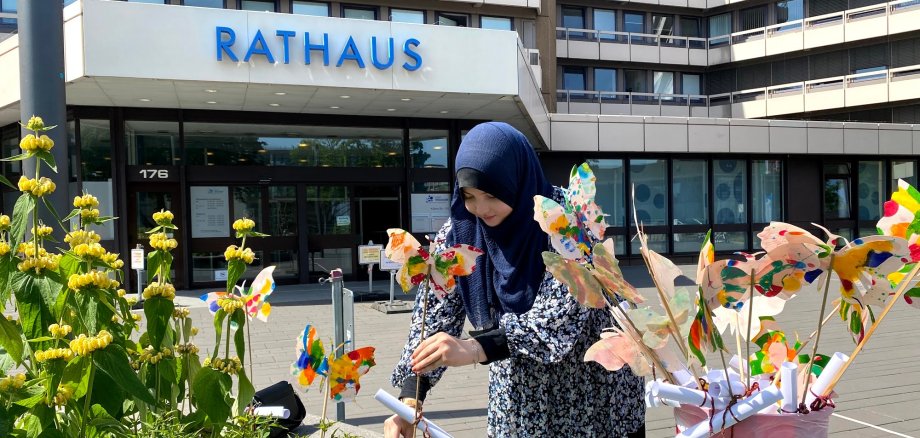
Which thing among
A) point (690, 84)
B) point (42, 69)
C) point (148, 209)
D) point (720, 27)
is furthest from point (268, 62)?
point (720, 27)

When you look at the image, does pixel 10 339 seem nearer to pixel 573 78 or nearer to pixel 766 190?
pixel 766 190

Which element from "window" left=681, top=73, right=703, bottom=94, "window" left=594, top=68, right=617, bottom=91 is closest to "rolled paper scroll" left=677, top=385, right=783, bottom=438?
"window" left=594, top=68, right=617, bottom=91

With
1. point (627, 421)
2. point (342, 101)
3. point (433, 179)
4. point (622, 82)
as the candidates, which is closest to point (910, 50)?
point (622, 82)

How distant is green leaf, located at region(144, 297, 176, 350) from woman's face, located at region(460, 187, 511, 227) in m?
0.78

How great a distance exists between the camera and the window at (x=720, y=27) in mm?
29031

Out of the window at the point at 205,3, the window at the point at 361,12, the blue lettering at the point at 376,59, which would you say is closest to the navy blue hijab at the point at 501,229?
the blue lettering at the point at 376,59

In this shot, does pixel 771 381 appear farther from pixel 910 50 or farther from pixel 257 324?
pixel 910 50

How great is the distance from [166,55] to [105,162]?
3.80m

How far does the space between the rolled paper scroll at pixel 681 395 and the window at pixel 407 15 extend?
18.3 m

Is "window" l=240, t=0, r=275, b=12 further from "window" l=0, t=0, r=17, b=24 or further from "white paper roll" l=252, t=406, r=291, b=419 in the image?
"white paper roll" l=252, t=406, r=291, b=419

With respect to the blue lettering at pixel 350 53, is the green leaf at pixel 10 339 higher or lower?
lower

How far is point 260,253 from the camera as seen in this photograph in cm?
1396

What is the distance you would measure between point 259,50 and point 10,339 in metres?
9.63

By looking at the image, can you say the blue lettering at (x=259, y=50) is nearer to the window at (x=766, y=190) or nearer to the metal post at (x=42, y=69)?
the metal post at (x=42, y=69)
